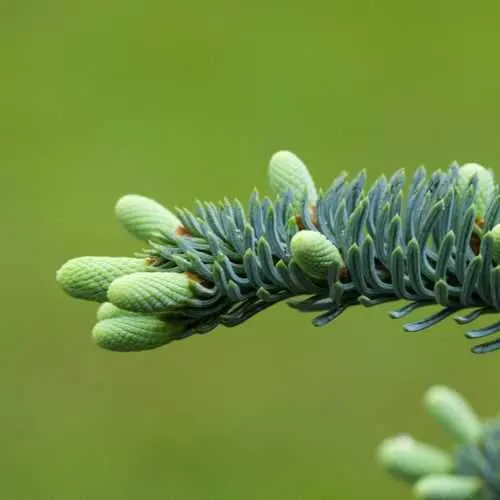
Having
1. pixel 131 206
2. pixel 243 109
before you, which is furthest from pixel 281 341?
pixel 131 206

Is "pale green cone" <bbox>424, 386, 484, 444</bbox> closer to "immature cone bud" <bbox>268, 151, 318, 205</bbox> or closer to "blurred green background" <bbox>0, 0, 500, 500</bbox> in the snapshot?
"immature cone bud" <bbox>268, 151, 318, 205</bbox>

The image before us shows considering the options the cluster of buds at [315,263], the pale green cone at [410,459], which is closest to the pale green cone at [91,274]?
the cluster of buds at [315,263]

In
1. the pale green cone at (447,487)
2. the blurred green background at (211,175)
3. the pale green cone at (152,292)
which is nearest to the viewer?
the pale green cone at (447,487)

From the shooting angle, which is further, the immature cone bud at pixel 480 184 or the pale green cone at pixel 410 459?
the immature cone bud at pixel 480 184

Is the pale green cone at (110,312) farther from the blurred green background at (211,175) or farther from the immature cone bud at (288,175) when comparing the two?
the blurred green background at (211,175)

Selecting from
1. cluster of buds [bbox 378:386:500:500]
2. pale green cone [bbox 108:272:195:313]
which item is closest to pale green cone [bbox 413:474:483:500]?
cluster of buds [bbox 378:386:500:500]

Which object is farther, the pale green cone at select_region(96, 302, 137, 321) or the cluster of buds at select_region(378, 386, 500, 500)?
the pale green cone at select_region(96, 302, 137, 321)

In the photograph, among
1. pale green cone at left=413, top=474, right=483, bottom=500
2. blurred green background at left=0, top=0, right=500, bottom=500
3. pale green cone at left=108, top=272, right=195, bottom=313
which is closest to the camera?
pale green cone at left=413, top=474, right=483, bottom=500

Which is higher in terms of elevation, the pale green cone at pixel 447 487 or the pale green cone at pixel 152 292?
the pale green cone at pixel 152 292
